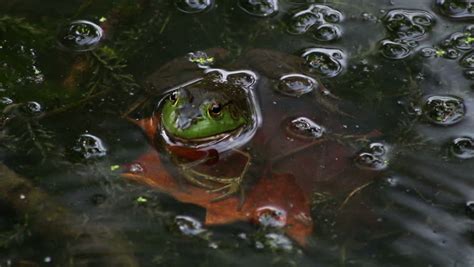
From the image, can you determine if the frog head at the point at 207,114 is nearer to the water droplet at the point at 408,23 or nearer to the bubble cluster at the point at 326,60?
the bubble cluster at the point at 326,60

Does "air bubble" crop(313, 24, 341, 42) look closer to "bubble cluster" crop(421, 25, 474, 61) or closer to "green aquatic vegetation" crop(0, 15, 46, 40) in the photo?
"bubble cluster" crop(421, 25, 474, 61)

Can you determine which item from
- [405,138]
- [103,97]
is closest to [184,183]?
[103,97]

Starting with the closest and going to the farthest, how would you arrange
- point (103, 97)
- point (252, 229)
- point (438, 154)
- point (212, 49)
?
point (252, 229) < point (438, 154) < point (103, 97) < point (212, 49)

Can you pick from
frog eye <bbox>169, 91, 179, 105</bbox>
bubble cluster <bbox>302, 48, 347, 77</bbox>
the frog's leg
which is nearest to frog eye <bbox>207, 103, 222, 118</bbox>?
frog eye <bbox>169, 91, 179, 105</bbox>

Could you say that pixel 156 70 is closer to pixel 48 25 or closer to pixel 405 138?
pixel 48 25

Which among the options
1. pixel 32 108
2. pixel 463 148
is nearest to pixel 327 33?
pixel 463 148

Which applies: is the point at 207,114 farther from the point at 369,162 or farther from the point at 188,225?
the point at 369,162
